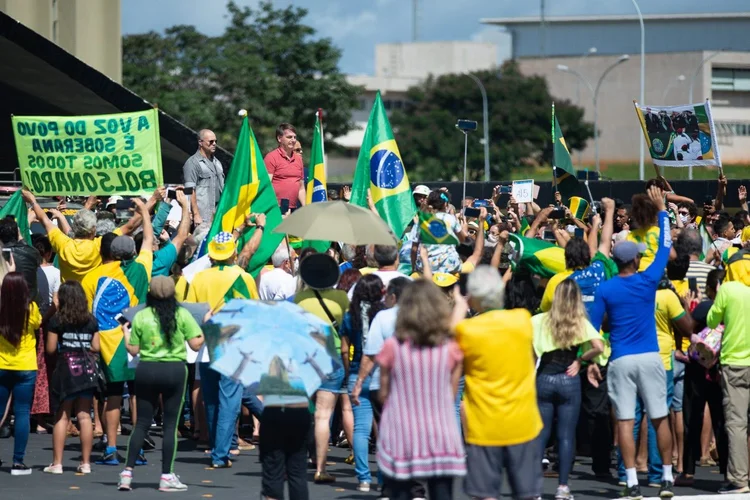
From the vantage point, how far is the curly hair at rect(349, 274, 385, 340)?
32.4 feet

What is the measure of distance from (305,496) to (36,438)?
550cm

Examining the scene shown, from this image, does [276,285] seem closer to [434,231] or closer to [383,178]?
[434,231]

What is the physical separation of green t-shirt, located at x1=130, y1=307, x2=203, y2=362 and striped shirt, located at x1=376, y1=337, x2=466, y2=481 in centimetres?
320

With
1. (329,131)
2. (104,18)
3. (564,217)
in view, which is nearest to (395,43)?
(329,131)

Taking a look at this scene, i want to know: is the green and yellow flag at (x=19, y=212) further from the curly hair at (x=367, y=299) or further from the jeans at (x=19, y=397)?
the curly hair at (x=367, y=299)

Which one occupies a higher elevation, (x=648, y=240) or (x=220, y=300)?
(x=648, y=240)

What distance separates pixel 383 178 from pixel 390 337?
545cm

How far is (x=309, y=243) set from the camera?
1264 centimetres

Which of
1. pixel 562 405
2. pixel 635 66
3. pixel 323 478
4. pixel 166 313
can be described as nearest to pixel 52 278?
pixel 166 313

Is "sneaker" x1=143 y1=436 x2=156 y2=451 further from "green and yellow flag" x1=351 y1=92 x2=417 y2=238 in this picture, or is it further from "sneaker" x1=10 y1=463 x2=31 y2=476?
"green and yellow flag" x1=351 y1=92 x2=417 y2=238

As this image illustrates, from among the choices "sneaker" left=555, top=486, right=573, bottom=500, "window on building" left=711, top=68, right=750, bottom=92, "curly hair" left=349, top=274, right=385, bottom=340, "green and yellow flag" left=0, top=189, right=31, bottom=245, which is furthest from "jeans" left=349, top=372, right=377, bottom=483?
"window on building" left=711, top=68, right=750, bottom=92

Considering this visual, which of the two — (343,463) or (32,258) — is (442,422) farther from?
(32,258)

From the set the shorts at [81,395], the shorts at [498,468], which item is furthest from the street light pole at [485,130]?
the shorts at [498,468]

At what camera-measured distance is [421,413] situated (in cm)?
711
